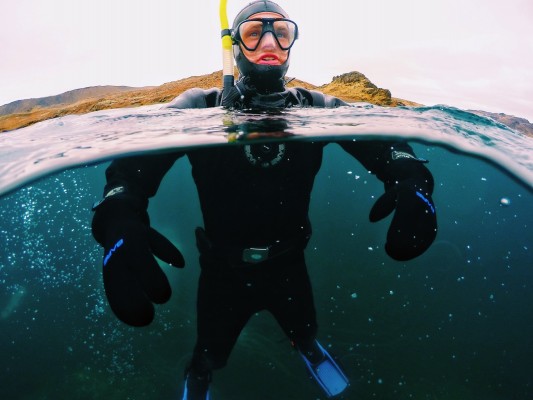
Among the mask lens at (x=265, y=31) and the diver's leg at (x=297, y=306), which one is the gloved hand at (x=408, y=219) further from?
the mask lens at (x=265, y=31)

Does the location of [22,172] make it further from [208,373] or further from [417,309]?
[417,309]

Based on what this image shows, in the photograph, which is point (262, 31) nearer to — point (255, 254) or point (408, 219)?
point (255, 254)

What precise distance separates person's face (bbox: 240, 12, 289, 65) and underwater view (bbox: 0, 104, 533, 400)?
80 centimetres

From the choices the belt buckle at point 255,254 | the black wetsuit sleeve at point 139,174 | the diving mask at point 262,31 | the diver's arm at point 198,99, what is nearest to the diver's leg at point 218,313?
the belt buckle at point 255,254

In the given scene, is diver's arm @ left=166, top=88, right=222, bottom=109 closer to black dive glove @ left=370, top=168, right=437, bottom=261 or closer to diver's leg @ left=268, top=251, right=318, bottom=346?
diver's leg @ left=268, top=251, right=318, bottom=346

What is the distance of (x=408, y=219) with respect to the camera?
240cm

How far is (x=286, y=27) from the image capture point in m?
4.23

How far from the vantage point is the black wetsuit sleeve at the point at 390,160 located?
275cm

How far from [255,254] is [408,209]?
68.8 inches

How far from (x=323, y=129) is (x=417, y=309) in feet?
115

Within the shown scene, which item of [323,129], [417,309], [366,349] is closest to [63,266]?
[366,349]

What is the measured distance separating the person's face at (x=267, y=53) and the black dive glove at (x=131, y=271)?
2678mm

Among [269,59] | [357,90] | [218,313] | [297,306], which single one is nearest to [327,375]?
[297,306]

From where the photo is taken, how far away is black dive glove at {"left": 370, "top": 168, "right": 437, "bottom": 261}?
2381mm
